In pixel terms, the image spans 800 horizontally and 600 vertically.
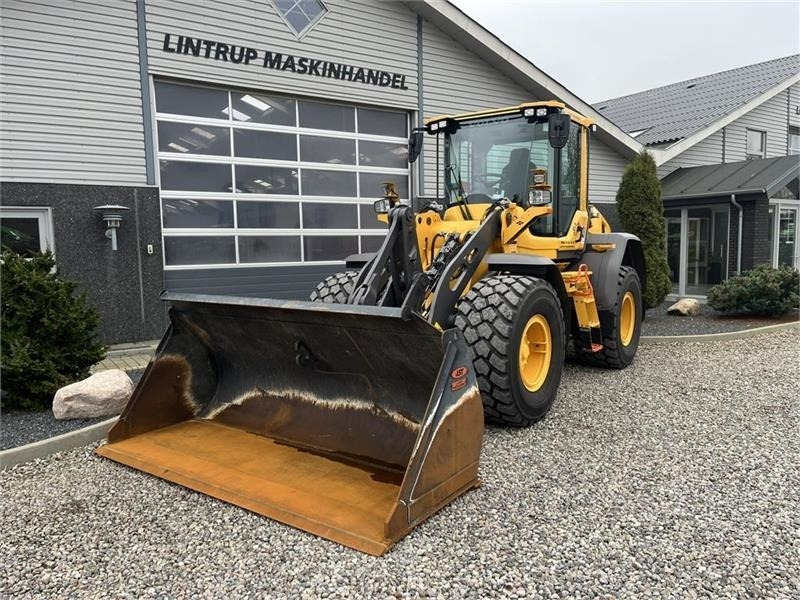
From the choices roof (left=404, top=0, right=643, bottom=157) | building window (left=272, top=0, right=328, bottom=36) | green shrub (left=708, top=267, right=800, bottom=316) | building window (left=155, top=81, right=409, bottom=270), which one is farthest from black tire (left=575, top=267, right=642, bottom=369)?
building window (left=272, top=0, right=328, bottom=36)

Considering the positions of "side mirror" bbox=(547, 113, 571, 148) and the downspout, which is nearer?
"side mirror" bbox=(547, 113, 571, 148)

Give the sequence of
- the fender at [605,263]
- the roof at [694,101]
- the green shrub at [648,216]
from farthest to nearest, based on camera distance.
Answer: the roof at [694,101] < the green shrub at [648,216] < the fender at [605,263]

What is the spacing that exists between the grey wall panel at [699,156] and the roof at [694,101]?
0.60 meters

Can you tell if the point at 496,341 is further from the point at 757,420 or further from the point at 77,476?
the point at 77,476

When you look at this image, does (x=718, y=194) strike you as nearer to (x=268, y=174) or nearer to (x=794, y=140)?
(x=794, y=140)

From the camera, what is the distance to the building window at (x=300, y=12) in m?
9.37

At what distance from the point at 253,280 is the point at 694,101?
14.5 metres

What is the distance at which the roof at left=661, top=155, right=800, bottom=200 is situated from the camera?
13203 millimetres

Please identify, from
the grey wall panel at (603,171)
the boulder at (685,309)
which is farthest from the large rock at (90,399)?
the grey wall panel at (603,171)

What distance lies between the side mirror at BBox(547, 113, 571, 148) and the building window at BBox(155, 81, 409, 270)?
5253mm

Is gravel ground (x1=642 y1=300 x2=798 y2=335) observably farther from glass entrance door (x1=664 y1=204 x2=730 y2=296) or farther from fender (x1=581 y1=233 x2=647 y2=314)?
fender (x1=581 y1=233 x2=647 y2=314)

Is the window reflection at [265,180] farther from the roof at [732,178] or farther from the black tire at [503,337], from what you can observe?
the roof at [732,178]

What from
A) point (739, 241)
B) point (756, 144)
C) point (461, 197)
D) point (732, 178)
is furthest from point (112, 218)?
point (756, 144)

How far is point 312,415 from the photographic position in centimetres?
439
